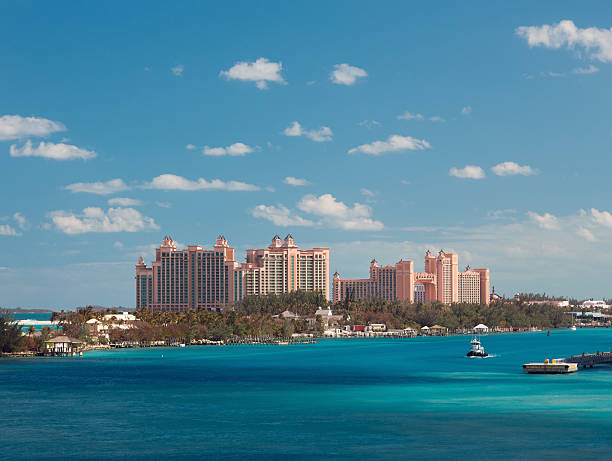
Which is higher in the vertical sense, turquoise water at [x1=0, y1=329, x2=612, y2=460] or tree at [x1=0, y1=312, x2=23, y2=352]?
tree at [x1=0, y1=312, x2=23, y2=352]

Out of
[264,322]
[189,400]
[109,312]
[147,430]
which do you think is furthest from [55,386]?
[264,322]

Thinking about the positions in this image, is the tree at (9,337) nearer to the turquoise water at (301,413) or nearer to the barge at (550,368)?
the turquoise water at (301,413)

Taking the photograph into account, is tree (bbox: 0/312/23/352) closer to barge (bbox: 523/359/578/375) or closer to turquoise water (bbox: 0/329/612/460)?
turquoise water (bbox: 0/329/612/460)

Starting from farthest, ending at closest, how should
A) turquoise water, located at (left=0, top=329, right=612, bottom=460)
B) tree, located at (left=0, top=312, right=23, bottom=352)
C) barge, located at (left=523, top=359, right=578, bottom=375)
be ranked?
tree, located at (left=0, top=312, right=23, bottom=352)
barge, located at (left=523, top=359, right=578, bottom=375)
turquoise water, located at (left=0, top=329, right=612, bottom=460)

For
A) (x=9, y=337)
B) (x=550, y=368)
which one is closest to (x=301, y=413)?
(x=550, y=368)

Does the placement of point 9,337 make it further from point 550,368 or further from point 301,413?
point 301,413

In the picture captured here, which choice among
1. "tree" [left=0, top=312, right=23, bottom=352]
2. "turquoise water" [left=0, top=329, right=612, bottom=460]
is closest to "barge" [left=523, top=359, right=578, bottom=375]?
"turquoise water" [left=0, top=329, right=612, bottom=460]

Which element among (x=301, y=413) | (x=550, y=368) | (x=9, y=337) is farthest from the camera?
(x=9, y=337)

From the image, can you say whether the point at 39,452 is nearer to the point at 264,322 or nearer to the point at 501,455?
the point at 501,455
